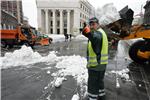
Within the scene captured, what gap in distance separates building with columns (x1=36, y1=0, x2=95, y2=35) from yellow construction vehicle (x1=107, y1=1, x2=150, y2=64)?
59.3 metres

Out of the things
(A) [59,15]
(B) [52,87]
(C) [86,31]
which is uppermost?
(A) [59,15]

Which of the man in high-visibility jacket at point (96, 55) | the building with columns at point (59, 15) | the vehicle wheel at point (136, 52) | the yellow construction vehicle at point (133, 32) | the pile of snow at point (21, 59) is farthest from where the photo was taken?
the building with columns at point (59, 15)

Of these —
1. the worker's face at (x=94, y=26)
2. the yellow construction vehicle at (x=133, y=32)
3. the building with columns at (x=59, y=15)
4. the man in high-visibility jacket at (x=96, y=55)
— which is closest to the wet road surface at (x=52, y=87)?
the man in high-visibility jacket at (x=96, y=55)

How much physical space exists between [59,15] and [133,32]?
69658 mm

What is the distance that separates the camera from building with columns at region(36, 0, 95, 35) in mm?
68125

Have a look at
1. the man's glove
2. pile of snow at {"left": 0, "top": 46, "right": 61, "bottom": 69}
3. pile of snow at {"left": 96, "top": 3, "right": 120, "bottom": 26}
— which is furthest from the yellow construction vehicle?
pile of snow at {"left": 0, "top": 46, "right": 61, "bottom": 69}

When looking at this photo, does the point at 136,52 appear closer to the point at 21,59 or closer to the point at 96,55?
the point at 96,55

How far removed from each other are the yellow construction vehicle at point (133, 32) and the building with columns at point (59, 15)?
195ft

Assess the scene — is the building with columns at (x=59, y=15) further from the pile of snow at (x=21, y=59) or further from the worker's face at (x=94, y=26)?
the worker's face at (x=94, y=26)

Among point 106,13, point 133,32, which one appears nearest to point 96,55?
point 106,13

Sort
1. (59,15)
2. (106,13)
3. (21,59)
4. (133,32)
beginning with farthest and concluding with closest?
(59,15) < (21,59) < (133,32) < (106,13)

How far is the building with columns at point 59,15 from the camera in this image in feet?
224

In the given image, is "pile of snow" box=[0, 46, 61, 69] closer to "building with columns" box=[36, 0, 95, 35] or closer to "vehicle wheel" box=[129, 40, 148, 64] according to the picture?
"vehicle wheel" box=[129, 40, 148, 64]

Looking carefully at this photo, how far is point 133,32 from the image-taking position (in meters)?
6.29
